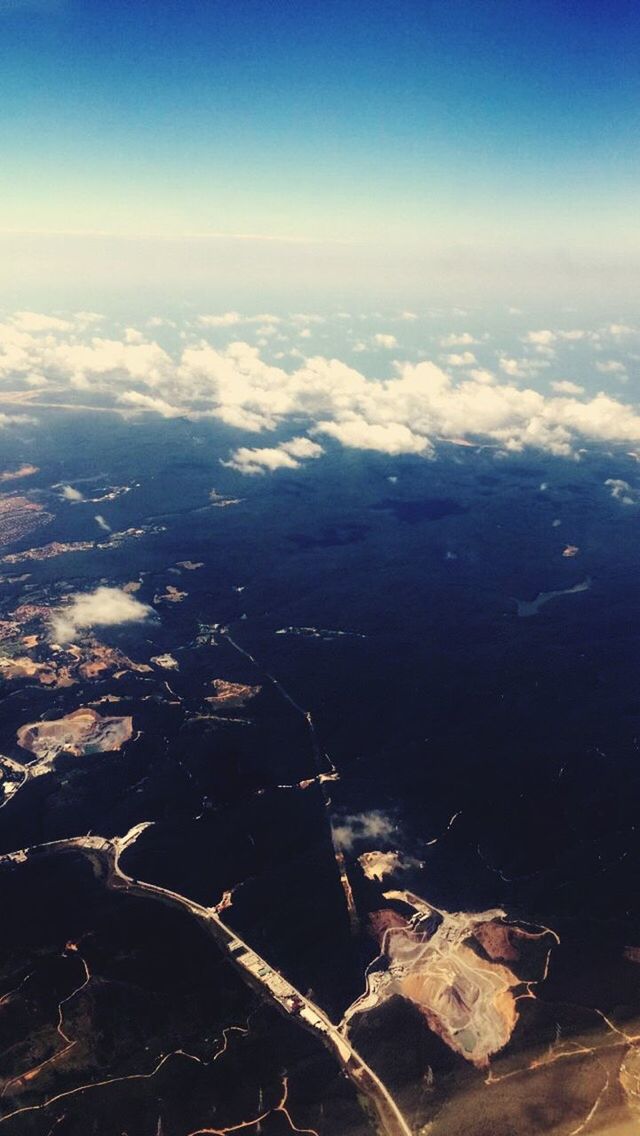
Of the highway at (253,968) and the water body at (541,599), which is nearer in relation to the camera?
the highway at (253,968)

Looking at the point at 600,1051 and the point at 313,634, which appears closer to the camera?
the point at 600,1051

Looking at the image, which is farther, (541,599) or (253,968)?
(541,599)

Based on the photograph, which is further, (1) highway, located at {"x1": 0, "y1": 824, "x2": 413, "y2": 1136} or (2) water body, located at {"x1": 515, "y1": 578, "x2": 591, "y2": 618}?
(2) water body, located at {"x1": 515, "y1": 578, "x2": 591, "y2": 618}

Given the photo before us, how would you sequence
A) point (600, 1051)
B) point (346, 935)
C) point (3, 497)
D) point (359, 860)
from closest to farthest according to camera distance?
point (600, 1051) < point (346, 935) < point (359, 860) < point (3, 497)

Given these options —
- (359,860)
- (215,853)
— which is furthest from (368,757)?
(215,853)

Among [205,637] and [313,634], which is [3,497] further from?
[313,634]

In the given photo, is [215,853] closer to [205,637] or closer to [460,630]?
[205,637]

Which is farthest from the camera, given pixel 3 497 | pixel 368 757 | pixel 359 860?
pixel 3 497
